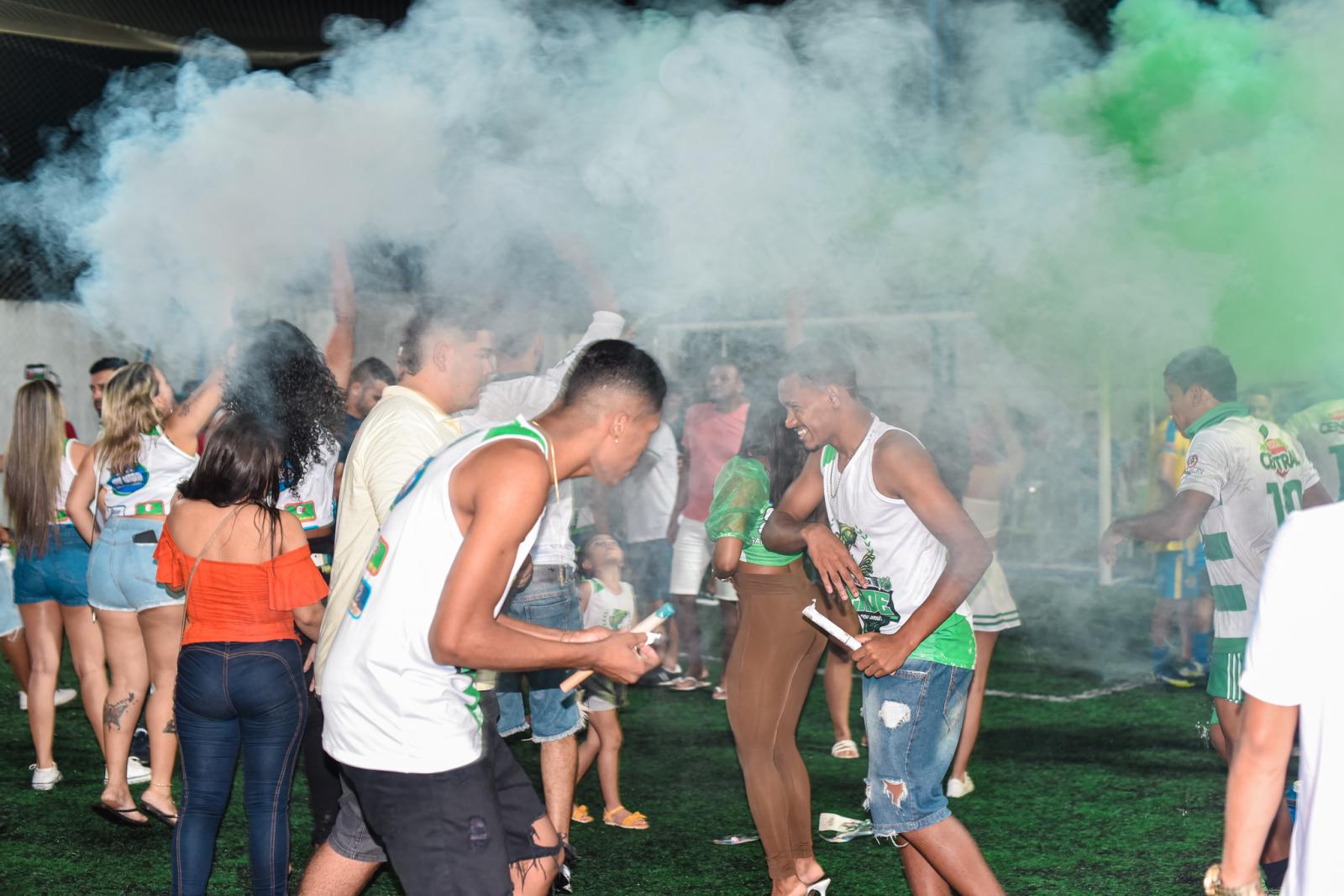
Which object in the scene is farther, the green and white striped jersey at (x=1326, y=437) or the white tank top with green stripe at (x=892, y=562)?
the green and white striped jersey at (x=1326, y=437)

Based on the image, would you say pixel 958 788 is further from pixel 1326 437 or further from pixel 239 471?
pixel 239 471

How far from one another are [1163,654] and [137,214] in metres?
7.66

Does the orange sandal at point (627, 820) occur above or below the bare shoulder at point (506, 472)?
below

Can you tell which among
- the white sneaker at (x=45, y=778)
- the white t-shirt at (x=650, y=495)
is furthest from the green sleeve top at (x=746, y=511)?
the white sneaker at (x=45, y=778)

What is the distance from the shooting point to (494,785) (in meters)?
3.24

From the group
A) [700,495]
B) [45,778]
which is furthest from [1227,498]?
[45,778]

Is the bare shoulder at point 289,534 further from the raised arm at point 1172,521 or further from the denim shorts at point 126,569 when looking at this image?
the raised arm at point 1172,521

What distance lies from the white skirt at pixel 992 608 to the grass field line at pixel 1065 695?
235cm

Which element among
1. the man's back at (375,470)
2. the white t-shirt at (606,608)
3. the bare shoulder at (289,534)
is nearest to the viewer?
the man's back at (375,470)

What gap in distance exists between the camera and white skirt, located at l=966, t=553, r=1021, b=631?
243 inches

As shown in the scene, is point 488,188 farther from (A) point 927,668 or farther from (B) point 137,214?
(A) point 927,668

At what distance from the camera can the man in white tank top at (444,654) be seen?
2768 mm

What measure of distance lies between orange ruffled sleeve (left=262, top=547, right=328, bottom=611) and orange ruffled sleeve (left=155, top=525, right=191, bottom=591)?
0.30 meters

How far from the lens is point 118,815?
18.5ft
